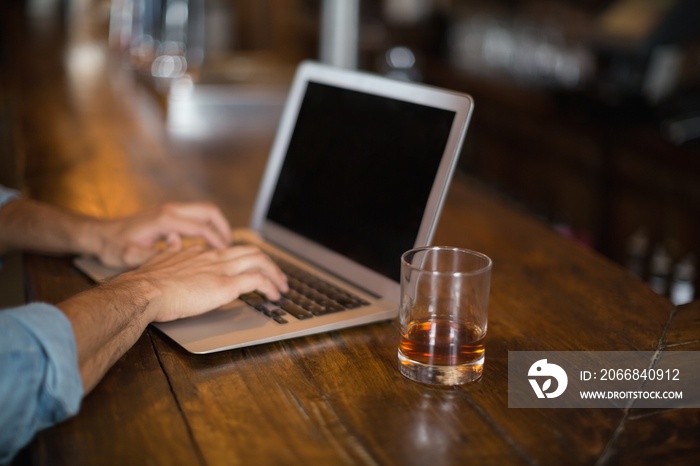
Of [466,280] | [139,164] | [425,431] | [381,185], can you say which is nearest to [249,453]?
[425,431]

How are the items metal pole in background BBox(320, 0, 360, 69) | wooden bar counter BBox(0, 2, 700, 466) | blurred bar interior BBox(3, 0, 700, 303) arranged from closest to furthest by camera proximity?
1. wooden bar counter BBox(0, 2, 700, 466)
2. blurred bar interior BBox(3, 0, 700, 303)
3. metal pole in background BBox(320, 0, 360, 69)

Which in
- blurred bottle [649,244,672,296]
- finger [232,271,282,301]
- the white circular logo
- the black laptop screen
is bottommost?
blurred bottle [649,244,672,296]

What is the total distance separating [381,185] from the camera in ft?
3.66

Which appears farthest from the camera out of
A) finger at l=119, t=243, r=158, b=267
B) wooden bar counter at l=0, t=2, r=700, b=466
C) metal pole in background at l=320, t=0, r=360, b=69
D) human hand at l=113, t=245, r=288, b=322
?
metal pole in background at l=320, t=0, r=360, b=69

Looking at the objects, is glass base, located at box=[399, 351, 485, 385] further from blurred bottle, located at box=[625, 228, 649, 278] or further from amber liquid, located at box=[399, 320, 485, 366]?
blurred bottle, located at box=[625, 228, 649, 278]

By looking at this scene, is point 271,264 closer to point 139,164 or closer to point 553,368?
point 553,368

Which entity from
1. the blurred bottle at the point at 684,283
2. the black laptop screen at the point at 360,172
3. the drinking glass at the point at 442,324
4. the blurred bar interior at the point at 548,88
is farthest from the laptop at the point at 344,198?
the blurred bottle at the point at 684,283

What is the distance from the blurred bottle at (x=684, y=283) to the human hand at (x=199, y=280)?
1457mm

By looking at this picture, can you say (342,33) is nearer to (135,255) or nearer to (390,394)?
(135,255)

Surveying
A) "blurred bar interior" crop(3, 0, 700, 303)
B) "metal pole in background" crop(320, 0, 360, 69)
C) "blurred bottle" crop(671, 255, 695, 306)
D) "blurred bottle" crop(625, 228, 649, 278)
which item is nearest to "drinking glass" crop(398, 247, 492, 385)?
"blurred bar interior" crop(3, 0, 700, 303)

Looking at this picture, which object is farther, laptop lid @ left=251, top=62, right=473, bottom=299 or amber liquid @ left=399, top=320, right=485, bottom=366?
laptop lid @ left=251, top=62, right=473, bottom=299

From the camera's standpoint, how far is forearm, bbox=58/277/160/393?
80 cm

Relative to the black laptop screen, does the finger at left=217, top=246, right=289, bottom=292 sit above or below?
below

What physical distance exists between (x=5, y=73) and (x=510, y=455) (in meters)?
2.95
